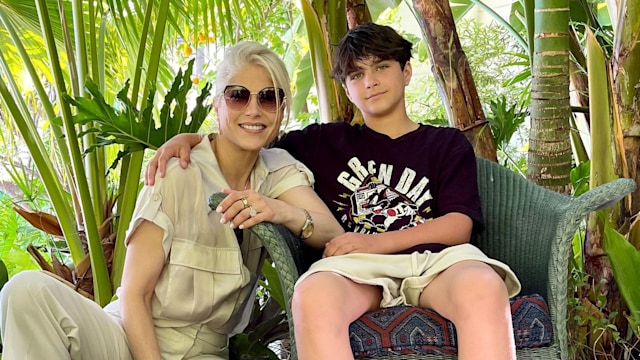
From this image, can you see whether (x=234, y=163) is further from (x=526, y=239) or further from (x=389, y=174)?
(x=526, y=239)

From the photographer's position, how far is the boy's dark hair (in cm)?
191

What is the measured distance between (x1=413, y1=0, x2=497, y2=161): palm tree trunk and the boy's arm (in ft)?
3.16

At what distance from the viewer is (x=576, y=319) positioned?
2299mm

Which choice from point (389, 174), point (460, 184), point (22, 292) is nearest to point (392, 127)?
point (389, 174)

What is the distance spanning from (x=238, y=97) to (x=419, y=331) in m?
0.67

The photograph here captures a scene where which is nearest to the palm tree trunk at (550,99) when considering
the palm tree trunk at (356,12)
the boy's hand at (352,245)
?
the palm tree trunk at (356,12)

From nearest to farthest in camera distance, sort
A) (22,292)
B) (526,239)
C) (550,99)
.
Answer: (22,292) < (526,239) < (550,99)

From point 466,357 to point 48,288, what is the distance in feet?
2.64

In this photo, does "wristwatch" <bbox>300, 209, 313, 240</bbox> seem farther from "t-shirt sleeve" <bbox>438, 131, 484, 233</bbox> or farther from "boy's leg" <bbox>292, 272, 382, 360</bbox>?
"t-shirt sleeve" <bbox>438, 131, 484, 233</bbox>

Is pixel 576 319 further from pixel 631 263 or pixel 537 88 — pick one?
pixel 537 88

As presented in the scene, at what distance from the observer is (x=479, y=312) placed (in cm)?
142

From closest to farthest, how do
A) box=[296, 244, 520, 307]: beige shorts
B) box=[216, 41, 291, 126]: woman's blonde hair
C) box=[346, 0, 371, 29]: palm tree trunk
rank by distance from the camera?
box=[296, 244, 520, 307]: beige shorts
box=[216, 41, 291, 126]: woman's blonde hair
box=[346, 0, 371, 29]: palm tree trunk

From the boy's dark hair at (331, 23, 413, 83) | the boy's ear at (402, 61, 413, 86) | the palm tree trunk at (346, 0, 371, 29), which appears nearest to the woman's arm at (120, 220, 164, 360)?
the boy's dark hair at (331, 23, 413, 83)

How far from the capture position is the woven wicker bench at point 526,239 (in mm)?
1523
